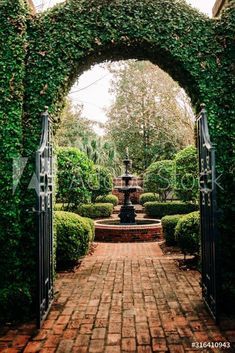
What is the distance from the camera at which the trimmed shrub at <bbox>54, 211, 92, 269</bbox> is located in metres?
6.45

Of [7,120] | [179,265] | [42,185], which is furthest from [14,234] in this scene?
[179,265]

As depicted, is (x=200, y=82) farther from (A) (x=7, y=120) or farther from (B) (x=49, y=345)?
(B) (x=49, y=345)

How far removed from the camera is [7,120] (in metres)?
4.44

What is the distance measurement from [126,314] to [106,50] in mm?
3595

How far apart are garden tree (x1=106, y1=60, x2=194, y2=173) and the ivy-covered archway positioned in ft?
66.1

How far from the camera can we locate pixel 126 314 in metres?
4.28

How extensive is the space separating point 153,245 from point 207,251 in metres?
6.43

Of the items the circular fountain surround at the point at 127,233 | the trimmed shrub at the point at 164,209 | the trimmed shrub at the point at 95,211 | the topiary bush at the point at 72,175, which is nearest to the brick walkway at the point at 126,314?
the topiary bush at the point at 72,175

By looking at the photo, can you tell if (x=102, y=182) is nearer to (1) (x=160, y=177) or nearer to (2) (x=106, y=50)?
(1) (x=160, y=177)

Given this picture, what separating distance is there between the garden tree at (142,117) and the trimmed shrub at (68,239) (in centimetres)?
1903

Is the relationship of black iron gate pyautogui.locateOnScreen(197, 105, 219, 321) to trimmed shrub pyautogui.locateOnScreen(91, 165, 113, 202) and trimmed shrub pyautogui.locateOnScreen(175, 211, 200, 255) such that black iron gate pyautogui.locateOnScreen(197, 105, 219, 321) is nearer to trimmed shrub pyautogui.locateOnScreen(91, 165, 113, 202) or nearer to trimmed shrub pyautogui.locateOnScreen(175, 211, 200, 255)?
trimmed shrub pyautogui.locateOnScreen(175, 211, 200, 255)

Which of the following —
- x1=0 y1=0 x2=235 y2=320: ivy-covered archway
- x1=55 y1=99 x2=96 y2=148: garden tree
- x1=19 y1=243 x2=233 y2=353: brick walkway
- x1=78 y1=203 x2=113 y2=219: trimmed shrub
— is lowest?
x1=19 y1=243 x2=233 y2=353: brick walkway

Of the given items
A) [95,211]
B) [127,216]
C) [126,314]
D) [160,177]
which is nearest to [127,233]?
[127,216]

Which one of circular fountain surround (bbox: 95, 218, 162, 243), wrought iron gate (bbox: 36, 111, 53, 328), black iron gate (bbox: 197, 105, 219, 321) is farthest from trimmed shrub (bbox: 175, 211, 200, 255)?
circular fountain surround (bbox: 95, 218, 162, 243)
